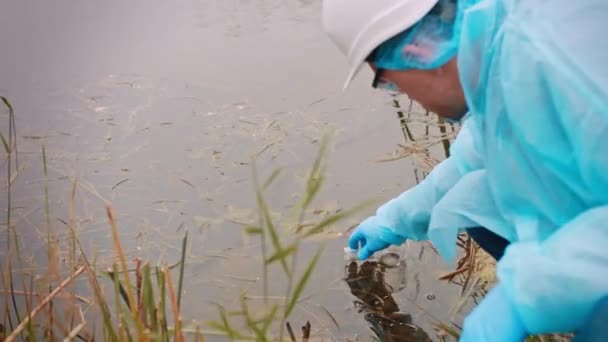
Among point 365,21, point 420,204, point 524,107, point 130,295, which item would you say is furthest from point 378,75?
point 130,295

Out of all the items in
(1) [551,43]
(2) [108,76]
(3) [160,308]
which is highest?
(2) [108,76]

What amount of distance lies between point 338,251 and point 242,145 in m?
0.74

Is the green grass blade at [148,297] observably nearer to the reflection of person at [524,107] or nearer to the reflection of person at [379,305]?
the reflection of person at [524,107]

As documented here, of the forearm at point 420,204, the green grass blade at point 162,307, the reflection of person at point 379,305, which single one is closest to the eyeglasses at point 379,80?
the forearm at point 420,204

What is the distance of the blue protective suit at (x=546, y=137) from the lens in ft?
3.75

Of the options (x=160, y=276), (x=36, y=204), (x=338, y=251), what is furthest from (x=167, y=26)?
(x=160, y=276)

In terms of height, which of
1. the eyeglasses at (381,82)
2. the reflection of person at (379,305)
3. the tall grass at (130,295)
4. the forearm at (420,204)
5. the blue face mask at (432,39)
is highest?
the blue face mask at (432,39)

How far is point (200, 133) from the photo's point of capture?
9.36ft

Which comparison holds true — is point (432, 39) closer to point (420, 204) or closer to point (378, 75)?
point (378, 75)

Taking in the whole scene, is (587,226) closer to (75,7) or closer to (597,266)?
(597,266)

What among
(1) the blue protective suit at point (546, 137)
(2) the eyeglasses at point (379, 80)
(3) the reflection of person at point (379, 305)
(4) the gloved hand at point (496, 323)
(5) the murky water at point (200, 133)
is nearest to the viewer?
(1) the blue protective suit at point (546, 137)

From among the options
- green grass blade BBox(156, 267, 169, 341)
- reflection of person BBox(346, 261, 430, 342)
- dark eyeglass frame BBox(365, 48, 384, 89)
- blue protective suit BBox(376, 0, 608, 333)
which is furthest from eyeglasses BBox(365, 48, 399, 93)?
reflection of person BBox(346, 261, 430, 342)

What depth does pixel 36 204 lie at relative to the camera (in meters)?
2.52

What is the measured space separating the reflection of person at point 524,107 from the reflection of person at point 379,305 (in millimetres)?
527
